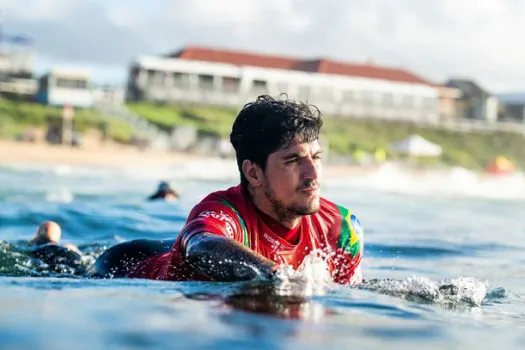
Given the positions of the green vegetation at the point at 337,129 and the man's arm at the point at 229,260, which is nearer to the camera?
the man's arm at the point at 229,260

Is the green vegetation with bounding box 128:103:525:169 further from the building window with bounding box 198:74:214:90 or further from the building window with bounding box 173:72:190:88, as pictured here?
the building window with bounding box 198:74:214:90

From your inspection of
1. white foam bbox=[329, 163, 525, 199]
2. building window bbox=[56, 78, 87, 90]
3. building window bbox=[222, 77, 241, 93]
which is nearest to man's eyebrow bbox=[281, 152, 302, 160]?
white foam bbox=[329, 163, 525, 199]

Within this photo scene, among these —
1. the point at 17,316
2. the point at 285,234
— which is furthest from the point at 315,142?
the point at 17,316

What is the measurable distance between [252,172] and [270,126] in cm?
26

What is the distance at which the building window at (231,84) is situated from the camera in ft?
232

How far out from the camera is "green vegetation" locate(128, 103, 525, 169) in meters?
60.4

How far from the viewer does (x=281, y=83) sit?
239 feet

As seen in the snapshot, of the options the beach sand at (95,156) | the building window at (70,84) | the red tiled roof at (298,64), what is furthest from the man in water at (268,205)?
the red tiled roof at (298,64)

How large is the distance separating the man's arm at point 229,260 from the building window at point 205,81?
65.8m

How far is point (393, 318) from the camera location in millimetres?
3701

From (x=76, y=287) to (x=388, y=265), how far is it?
4127 mm

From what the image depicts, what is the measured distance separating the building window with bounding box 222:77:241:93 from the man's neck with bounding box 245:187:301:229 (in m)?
66.5

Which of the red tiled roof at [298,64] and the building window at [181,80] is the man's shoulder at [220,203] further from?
the red tiled roof at [298,64]

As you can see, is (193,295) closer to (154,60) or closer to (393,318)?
(393,318)
